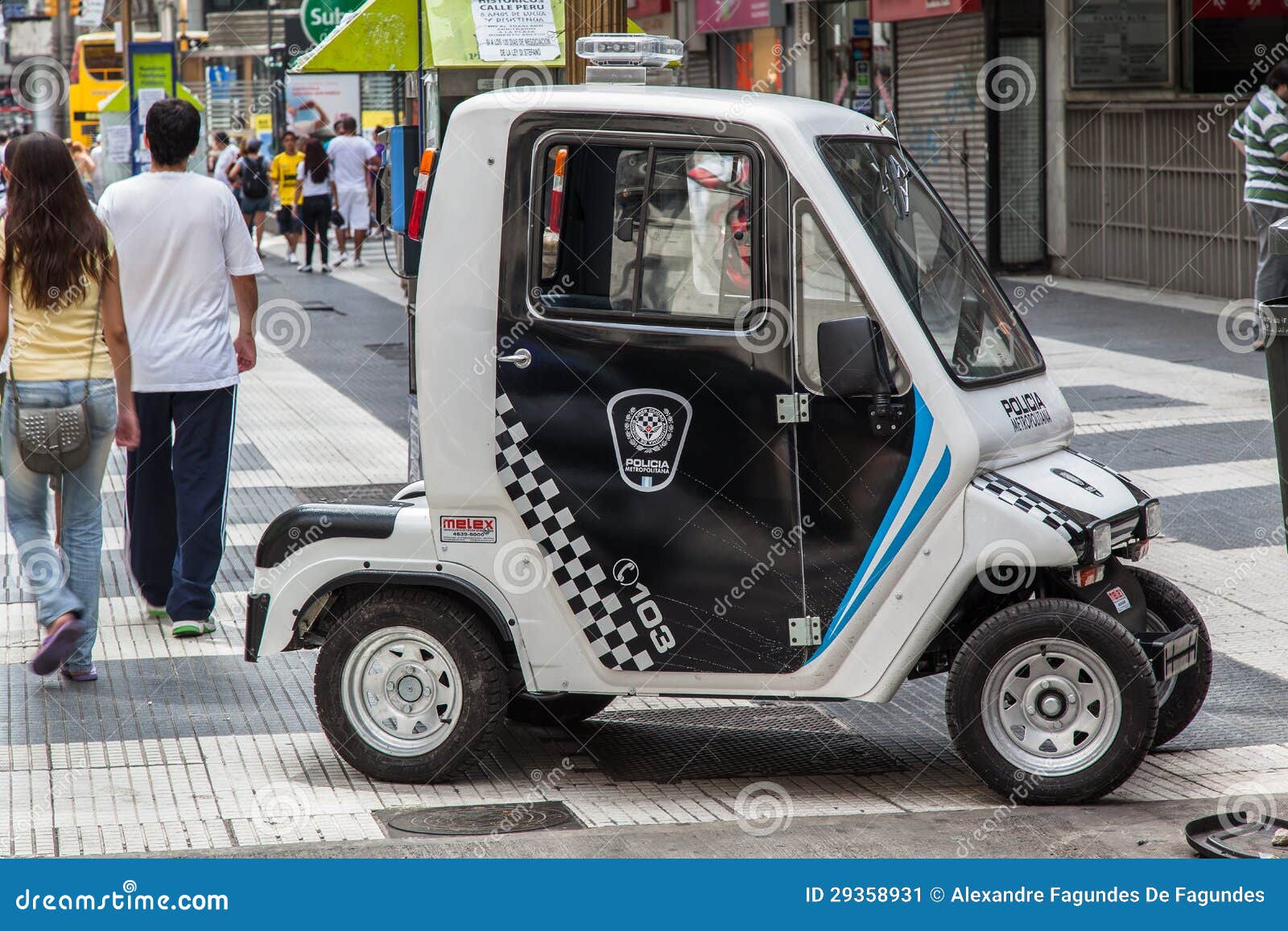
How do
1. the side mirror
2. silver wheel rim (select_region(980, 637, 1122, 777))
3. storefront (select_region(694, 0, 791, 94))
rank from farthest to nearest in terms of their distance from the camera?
1. storefront (select_region(694, 0, 791, 94))
2. silver wheel rim (select_region(980, 637, 1122, 777))
3. the side mirror

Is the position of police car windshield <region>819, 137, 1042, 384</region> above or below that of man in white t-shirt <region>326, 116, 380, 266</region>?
below

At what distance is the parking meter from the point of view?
4.95m

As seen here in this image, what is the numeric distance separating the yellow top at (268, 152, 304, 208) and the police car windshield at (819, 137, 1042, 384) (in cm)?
2243

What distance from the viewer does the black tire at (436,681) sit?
522cm

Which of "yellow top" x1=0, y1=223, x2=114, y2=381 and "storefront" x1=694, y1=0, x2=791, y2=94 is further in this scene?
"storefront" x1=694, y1=0, x2=791, y2=94

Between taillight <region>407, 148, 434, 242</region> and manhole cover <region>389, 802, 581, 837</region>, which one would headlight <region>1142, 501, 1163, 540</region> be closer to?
manhole cover <region>389, 802, 581, 837</region>

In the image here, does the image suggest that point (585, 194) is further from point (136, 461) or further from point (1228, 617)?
point (1228, 617)

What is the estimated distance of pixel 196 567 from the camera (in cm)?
705

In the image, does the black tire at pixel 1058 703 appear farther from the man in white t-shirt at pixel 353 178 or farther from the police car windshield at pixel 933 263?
the man in white t-shirt at pixel 353 178

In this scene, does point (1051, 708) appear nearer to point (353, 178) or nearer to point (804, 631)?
point (804, 631)

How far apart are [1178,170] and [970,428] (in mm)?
14107

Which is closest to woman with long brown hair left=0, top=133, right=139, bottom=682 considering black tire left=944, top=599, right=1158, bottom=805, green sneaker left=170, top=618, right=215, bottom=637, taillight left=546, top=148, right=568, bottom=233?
green sneaker left=170, top=618, right=215, bottom=637

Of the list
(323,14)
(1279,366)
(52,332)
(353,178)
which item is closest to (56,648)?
(52,332)
